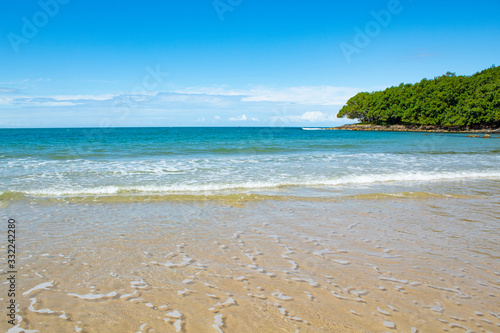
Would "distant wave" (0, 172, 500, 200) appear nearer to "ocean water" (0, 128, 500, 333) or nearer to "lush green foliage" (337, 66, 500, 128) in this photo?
"ocean water" (0, 128, 500, 333)

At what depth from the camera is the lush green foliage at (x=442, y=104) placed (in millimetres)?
68938

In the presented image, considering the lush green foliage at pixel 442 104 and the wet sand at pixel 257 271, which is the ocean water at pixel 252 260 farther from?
the lush green foliage at pixel 442 104

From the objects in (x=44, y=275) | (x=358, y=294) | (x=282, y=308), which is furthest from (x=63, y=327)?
(x=358, y=294)

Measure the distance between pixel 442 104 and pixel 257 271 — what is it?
9268 centimetres

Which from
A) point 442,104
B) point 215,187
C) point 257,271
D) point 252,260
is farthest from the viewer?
point 442,104

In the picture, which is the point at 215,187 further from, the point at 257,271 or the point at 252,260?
the point at 257,271

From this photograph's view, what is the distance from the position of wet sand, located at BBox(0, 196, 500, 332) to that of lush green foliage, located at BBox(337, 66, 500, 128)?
7908cm

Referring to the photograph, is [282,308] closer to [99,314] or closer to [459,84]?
[99,314]

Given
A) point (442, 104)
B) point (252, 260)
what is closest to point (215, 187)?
point (252, 260)

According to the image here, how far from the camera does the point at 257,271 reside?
157 inches

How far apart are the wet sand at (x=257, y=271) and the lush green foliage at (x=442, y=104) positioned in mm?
79077

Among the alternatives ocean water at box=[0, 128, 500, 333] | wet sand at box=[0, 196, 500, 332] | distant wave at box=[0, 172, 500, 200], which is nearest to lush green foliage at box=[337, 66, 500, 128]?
distant wave at box=[0, 172, 500, 200]

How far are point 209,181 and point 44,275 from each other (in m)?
7.25

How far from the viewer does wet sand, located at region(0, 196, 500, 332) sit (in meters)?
2.91
